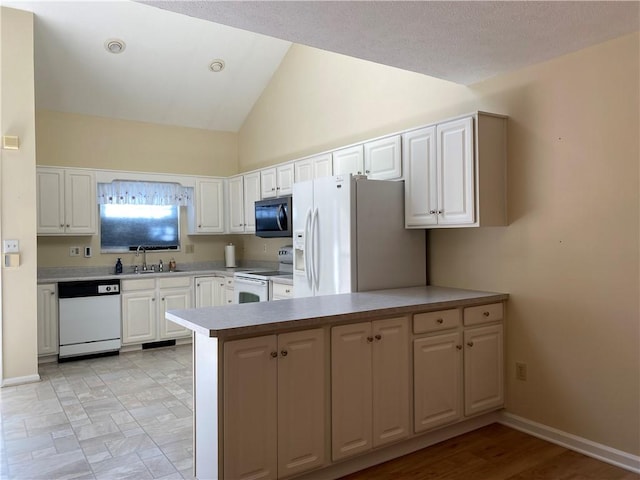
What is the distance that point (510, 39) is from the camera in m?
2.78

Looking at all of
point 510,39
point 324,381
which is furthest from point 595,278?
point 324,381

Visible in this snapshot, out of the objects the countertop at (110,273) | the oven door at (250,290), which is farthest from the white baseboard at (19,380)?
the oven door at (250,290)

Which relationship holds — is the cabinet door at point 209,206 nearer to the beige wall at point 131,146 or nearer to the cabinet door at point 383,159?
the beige wall at point 131,146

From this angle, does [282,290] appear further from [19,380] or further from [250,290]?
[19,380]

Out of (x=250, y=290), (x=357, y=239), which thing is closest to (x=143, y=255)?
(x=250, y=290)

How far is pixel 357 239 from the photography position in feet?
11.7

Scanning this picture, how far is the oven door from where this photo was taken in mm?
5164

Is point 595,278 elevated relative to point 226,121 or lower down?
lower down

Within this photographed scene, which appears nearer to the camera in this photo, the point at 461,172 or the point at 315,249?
the point at 461,172

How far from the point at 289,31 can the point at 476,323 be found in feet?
7.13

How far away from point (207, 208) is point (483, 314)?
166 inches

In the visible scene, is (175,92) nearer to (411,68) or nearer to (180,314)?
(411,68)

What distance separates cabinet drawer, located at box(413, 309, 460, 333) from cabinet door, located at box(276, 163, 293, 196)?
2.64 metres

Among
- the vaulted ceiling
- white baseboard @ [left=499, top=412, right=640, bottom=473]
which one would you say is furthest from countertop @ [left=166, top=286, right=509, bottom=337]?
the vaulted ceiling
